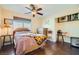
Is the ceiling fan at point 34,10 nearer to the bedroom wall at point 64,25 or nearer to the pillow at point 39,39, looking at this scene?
the bedroom wall at point 64,25

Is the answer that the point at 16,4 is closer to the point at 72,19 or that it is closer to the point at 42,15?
the point at 42,15

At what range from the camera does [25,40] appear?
5.78 feet

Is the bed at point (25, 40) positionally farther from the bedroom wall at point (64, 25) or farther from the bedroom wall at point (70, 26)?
the bedroom wall at point (70, 26)

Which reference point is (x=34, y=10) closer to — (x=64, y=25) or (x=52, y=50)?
(x=64, y=25)

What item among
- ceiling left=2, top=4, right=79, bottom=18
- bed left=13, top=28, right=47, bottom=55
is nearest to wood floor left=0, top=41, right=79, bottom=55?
bed left=13, top=28, right=47, bottom=55

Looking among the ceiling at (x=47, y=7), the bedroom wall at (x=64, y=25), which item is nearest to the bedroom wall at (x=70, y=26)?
the bedroom wall at (x=64, y=25)

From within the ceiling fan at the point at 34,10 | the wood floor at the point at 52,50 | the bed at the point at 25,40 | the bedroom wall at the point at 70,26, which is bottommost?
the wood floor at the point at 52,50

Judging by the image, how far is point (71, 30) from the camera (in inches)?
68.6

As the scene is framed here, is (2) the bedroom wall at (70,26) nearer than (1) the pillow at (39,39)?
Yes

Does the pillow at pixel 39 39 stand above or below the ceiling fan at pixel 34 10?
below

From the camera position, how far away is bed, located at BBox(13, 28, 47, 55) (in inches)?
67.1

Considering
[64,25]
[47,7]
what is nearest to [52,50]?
[64,25]

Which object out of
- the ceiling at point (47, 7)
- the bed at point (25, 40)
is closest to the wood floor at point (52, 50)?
the bed at point (25, 40)

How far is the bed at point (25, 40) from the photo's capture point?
171 cm
